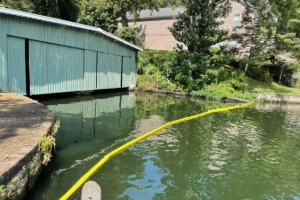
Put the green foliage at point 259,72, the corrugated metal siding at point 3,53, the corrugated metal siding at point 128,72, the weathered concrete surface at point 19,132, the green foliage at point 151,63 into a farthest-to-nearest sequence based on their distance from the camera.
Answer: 1. the green foliage at point 259,72
2. the green foliage at point 151,63
3. the corrugated metal siding at point 128,72
4. the corrugated metal siding at point 3,53
5. the weathered concrete surface at point 19,132

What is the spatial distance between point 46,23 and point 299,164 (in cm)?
1043

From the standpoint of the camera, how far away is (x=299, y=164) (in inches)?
223

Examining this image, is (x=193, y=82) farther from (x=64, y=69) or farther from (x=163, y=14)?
(x=163, y=14)

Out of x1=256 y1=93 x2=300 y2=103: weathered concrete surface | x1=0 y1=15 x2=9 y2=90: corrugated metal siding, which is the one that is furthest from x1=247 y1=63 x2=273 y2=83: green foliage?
x1=0 y1=15 x2=9 y2=90: corrugated metal siding

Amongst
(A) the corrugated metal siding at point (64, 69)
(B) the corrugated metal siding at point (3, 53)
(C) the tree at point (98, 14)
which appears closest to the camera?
(B) the corrugated metal siding at point (3, 53)

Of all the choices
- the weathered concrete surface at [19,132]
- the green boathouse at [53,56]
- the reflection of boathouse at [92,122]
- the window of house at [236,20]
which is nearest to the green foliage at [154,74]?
the green boathouse at [53,56]

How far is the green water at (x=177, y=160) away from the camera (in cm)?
412

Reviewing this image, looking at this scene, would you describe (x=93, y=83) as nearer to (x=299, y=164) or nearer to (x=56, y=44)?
(x=56, y=44)

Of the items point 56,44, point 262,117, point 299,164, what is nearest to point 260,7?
point 262,117

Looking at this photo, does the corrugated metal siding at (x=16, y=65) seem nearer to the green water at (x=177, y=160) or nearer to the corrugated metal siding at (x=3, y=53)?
the corrugated metal siding at (x=3, y=53)

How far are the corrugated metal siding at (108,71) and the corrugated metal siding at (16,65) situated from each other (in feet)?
16.5

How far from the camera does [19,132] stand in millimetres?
4129

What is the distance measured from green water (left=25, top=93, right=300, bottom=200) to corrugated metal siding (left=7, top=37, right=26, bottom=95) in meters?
2.25

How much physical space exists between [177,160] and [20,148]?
3.13 metres
